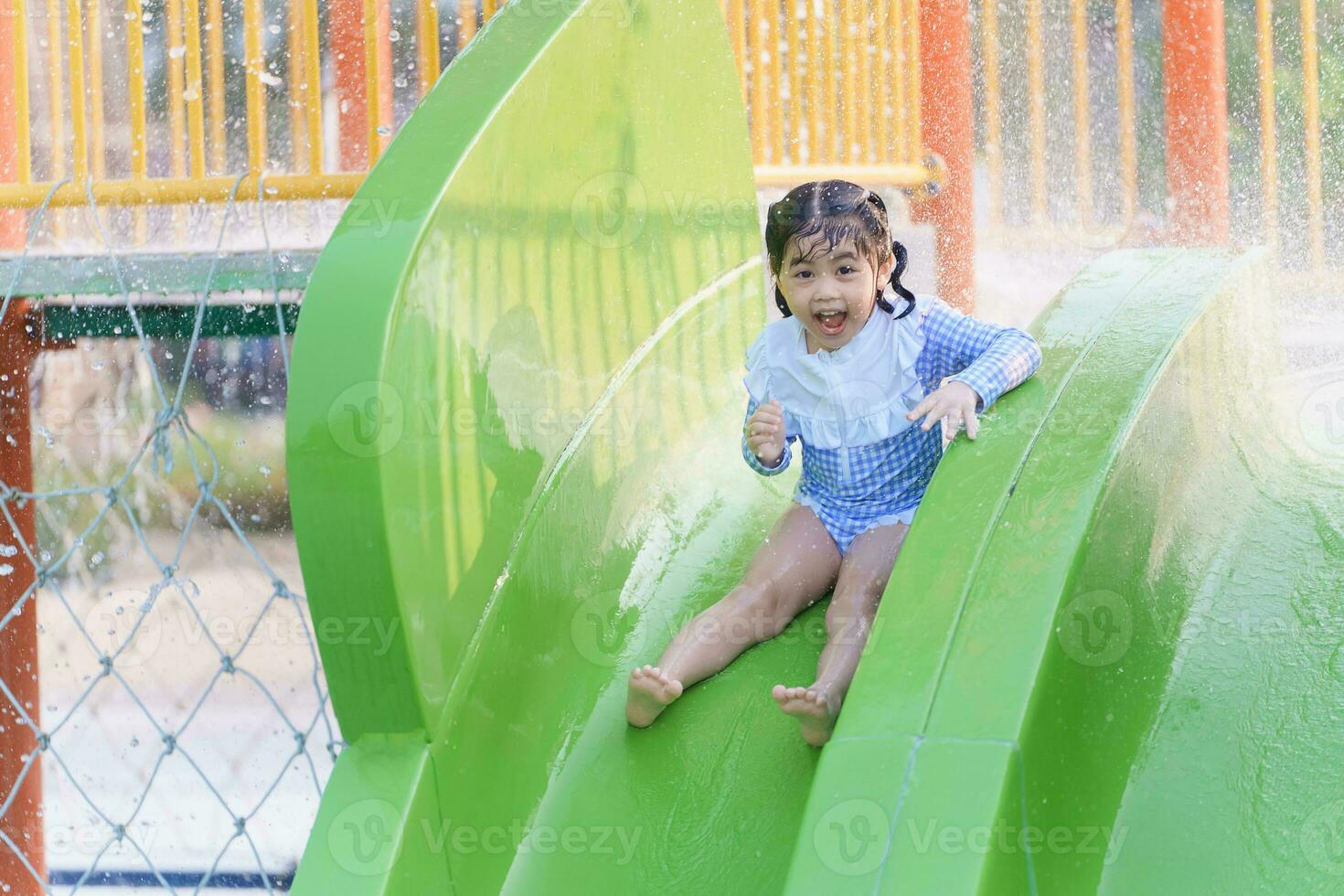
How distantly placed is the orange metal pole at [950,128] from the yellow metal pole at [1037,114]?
12.0 inches

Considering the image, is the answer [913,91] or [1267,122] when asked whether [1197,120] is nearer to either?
[1267,122]

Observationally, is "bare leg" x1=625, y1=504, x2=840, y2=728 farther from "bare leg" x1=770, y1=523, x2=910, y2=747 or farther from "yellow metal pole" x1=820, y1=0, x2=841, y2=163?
"yellow metal pole" x1=820, y1=0, x2=841, y2=163

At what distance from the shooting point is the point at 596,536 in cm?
218

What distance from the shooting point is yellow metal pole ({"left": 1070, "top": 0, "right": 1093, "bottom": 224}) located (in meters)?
5.11

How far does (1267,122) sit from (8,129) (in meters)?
4.12

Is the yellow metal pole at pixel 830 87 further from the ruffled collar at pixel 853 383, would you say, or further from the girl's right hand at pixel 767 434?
the girl's right hand at pixel 767 434

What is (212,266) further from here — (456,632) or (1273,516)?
(1273,516)

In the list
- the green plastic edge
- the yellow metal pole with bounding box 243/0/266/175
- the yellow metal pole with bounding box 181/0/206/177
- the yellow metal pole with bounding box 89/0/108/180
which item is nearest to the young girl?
the green plastic edge

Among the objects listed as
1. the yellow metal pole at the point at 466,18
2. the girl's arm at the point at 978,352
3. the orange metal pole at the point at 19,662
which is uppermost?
the yellow metal pole at the point at 466,18

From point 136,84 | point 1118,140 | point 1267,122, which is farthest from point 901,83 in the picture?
point 136,84

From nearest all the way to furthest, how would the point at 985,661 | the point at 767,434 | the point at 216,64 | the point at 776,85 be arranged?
the point at 985,661 < the point at 767,434 < the point at 216,64 < the point at 776,85

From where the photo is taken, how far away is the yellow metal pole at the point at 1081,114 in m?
5.11

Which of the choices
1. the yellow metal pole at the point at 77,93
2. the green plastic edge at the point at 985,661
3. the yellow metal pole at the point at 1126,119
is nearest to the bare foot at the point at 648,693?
the green plastic edge at the point at 985,661

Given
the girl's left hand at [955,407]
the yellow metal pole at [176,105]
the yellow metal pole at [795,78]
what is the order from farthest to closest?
the yellow metal pole at [795,78] → the yellow metal pole at [176,105] → the girl's left hand at [955,407]
